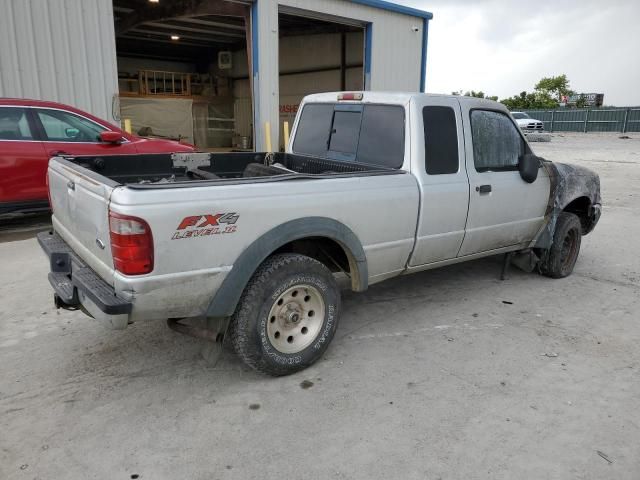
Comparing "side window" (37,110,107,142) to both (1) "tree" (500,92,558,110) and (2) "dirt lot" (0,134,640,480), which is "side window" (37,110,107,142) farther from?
(1) "tree" (500,92,558,110)

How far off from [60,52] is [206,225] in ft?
27.3

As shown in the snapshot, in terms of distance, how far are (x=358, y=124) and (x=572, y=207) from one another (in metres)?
2.97

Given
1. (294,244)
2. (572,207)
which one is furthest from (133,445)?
(572,207)

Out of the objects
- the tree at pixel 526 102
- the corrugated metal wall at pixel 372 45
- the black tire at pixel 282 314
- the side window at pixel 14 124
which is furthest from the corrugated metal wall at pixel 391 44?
the tree at pixel 526 102

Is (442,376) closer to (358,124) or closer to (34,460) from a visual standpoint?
(358,124)

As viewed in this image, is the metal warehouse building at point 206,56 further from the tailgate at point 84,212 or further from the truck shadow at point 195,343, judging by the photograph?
the truck shadow at point 195,343

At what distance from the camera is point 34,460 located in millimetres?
2617

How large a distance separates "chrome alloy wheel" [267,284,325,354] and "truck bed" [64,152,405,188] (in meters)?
1.06

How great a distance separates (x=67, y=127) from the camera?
7.37 meters

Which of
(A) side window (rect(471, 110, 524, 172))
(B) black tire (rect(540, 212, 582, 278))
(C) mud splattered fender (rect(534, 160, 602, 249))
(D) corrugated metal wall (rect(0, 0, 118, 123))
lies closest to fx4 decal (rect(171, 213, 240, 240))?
(A) side window (rect(471, 110, 524, 172))

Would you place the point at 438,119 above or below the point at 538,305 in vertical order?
above

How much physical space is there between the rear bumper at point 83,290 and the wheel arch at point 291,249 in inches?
20.0

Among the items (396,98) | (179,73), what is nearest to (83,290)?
(396,98)

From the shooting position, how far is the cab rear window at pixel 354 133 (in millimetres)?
4113
